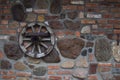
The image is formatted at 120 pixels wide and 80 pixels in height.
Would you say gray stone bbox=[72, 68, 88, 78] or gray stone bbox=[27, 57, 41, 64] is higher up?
gray stone bbox=[27, 57, 41, 64]

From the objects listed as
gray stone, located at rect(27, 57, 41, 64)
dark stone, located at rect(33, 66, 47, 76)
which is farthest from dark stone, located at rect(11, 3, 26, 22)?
dark stone, located at rect(33, 66, 47, 76)

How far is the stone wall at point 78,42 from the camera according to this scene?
355 centimetres

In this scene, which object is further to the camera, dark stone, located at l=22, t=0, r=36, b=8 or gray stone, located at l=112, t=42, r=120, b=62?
dark stone, located at l=22, t=0, r=36, b=8

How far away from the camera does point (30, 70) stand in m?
3.62

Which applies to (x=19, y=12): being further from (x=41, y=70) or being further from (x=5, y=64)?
(x=41, y=70)

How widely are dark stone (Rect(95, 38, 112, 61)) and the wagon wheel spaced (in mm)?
616

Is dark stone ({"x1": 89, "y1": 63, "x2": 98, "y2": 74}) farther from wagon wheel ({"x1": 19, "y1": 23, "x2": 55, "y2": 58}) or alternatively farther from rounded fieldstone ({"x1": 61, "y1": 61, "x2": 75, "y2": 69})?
wagon wheel ({"x1": 19, "y1": 23, "x2": 55, "y2": 58})

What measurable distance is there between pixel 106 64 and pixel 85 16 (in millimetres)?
719

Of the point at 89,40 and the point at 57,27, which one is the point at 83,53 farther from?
the point at 57,27

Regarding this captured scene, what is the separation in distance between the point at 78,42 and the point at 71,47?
0.12 meters

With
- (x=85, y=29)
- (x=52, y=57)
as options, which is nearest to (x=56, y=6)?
(x=85, y=29)

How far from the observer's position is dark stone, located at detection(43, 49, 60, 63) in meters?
3.57

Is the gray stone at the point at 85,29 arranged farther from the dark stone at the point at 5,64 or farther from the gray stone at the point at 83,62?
the dark stone at the point at 5,64

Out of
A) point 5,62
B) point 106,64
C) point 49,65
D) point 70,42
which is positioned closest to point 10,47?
point 5,62
